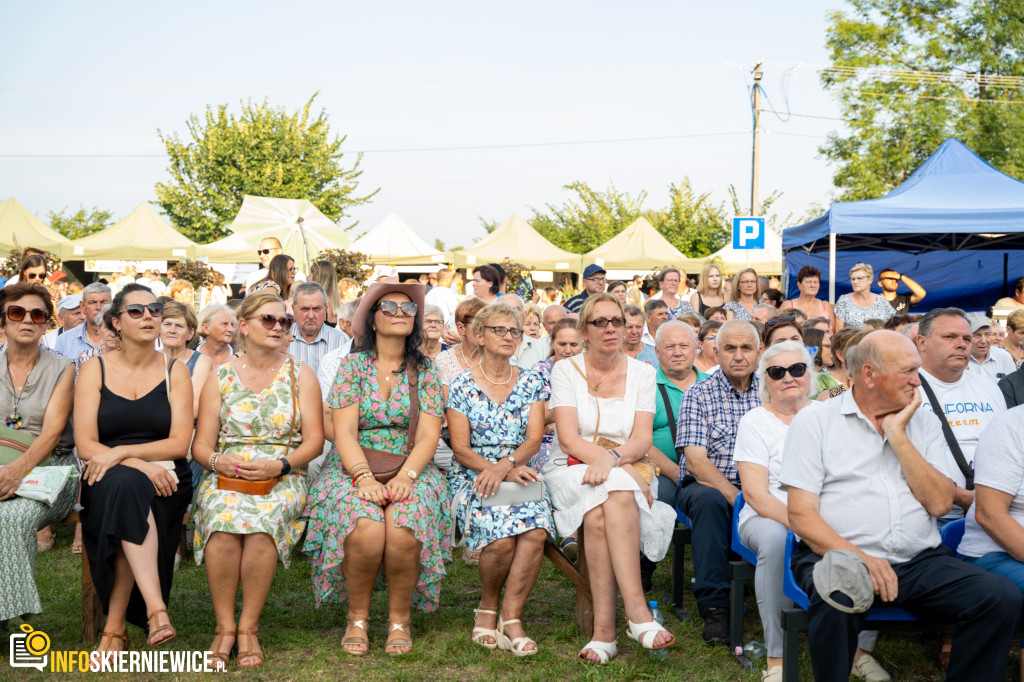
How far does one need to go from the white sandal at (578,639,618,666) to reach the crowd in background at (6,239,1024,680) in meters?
0.02

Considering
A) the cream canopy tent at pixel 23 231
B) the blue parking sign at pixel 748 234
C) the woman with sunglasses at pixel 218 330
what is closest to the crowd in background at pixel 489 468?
the woman with sunglasses at pixel 218 330

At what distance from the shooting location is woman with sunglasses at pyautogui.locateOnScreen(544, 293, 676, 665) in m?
3.94

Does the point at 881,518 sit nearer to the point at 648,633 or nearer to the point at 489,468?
the point at 648,633

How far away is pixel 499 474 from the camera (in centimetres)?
420

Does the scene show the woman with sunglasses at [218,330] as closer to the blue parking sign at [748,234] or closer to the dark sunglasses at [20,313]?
the dark sunglasses at [20,313]

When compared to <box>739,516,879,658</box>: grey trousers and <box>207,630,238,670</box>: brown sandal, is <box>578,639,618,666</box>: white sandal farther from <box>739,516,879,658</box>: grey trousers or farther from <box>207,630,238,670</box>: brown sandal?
<box>207,630,238,670</box>: brown sandal

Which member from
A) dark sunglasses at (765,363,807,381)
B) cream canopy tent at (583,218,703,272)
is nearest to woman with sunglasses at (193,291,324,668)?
dark sunglasses at (765,363,807,381)

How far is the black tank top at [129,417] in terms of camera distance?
4105 millimetres

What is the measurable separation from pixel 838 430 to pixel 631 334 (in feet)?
10.5

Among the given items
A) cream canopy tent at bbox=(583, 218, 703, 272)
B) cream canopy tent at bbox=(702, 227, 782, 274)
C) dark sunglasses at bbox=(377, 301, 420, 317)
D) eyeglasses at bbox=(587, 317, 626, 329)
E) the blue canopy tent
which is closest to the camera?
dark sunglasses at bbox=(377, 301, 420, 317)

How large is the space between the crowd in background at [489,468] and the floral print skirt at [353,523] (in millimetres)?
13

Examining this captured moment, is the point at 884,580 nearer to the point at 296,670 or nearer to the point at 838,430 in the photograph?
the point at 838,430

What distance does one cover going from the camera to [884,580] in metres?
3.14

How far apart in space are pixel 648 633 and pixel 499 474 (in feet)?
3.27
